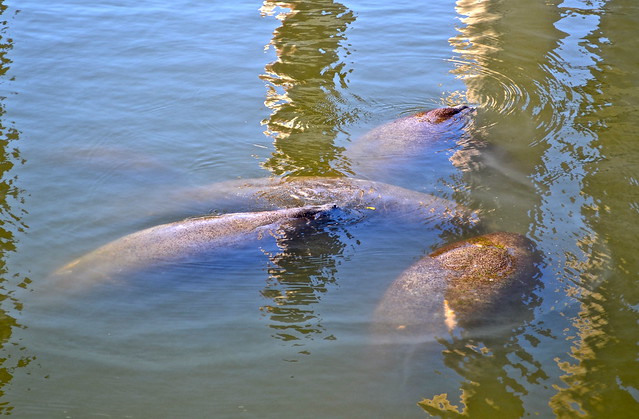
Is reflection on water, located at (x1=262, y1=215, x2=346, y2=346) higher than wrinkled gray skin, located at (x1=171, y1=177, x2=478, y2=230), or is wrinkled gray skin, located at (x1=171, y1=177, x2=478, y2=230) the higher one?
wrinkled gray skin, located at (x1=171, y1=177, x2=478, y2=230)

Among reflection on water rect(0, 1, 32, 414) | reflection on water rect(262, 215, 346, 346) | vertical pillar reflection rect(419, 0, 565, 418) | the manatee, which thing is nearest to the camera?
vertical pillar reflection rect(419, 0, 565, 418)

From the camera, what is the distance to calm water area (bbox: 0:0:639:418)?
464 centimetres

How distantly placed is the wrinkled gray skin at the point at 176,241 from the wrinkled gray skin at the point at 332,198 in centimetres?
33

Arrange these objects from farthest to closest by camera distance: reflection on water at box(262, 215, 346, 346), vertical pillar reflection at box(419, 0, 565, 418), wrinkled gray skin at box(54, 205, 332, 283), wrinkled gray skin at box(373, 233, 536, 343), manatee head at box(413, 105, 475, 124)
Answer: manatee head at box(413, 105, 475, 124) < wrinkled gray skin at box(54, 205, 332, 283) < reflection on water at box(262, 215, 346, 346) < wrinkled gray skin at box(373, 233, 536, 343) < vertical pillar reflection at box(419, 0, 565, 418)

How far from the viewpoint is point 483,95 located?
9.29m

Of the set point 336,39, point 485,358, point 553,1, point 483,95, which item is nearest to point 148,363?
point 485,358

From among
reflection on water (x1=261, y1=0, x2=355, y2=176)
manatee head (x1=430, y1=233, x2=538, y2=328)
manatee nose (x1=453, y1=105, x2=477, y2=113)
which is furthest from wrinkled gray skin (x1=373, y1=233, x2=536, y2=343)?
manatee nose (x1=453, y1=105, x2=477, y2=113)

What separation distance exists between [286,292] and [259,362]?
0.89 metres

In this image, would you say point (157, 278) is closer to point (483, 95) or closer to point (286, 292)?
point (286, 292)

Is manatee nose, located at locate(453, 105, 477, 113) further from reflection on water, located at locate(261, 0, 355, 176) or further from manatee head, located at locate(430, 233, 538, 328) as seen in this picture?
manatee head, located at locate(430, 233, 538, 328)

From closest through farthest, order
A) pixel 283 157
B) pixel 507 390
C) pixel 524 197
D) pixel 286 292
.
Answer: pixel 507 390 → pixel 286 292 → pixel 524 197 → pixel 283 157

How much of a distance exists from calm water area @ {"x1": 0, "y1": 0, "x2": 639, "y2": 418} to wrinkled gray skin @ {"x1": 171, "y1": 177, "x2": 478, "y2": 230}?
182 mm

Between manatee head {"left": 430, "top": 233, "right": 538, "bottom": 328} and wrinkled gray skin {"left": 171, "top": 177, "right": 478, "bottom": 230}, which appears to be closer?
manatee head {"left": 430, "top": 233, "right": 538, "bottom": 328}

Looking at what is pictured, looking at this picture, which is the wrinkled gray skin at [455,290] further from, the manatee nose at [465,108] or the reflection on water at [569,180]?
the manatee nose at [465,108]
